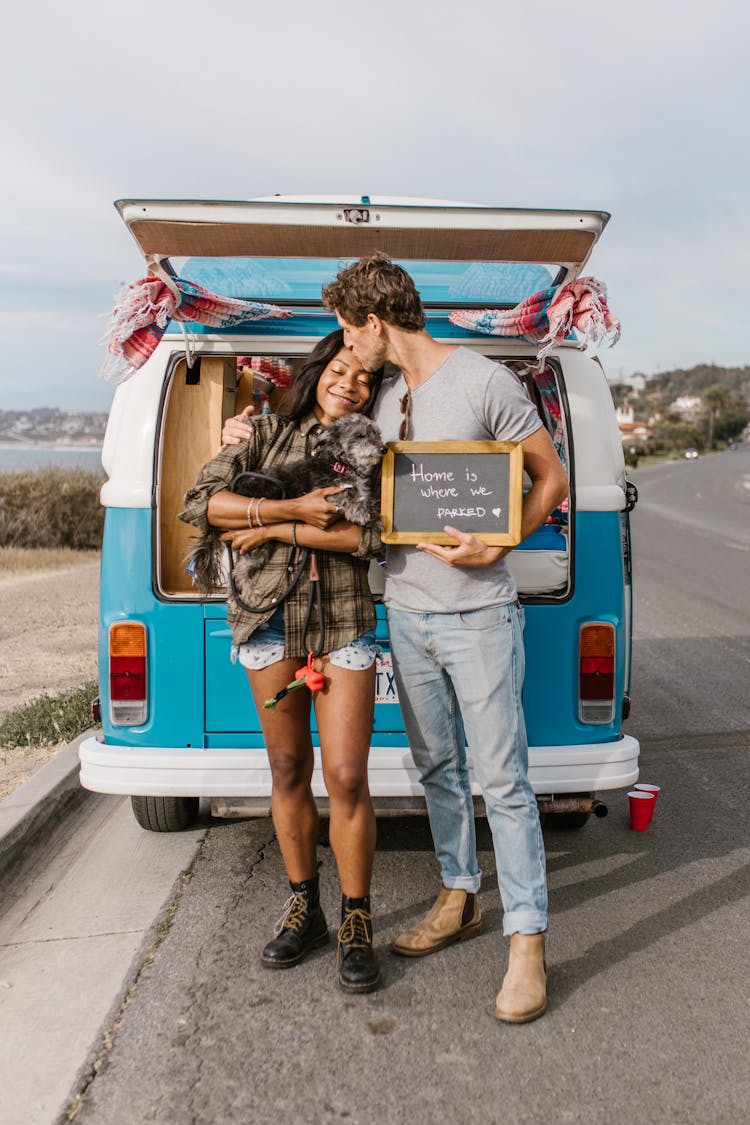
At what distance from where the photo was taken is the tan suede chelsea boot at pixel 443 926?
3.43 m

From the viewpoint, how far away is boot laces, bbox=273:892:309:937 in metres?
3.41

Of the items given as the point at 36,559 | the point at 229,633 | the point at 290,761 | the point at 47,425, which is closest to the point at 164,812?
the point at 229,633

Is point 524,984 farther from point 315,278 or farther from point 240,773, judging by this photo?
point 315,278

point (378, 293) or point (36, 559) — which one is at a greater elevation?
point (378, 293)

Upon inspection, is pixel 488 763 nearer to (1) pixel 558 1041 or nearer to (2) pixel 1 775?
(1) pixel 558 1041

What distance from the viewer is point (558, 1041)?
2.92m

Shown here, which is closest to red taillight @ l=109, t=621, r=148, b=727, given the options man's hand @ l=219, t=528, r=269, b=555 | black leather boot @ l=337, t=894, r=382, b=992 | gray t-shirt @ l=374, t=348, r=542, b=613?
man's hand @ l=219, t=528, r=269, b=555

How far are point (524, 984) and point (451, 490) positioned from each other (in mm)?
1440

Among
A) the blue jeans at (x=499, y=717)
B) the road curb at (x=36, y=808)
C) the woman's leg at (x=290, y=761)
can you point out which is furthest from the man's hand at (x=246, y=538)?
the road curb at (x=36, y=808)

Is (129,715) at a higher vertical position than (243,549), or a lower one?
lower

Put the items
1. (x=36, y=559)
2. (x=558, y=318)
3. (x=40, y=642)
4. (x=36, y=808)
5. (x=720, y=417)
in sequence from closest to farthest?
(x=558, y=318) < (x=36, y=808) < (x=40, y=642) < (x=36, y=559) < (x=720, y=417)

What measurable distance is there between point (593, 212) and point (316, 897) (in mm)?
2365

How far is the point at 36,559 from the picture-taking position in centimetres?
1502

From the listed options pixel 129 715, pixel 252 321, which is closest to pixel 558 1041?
pixel 129 715
